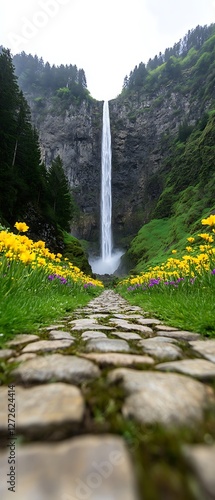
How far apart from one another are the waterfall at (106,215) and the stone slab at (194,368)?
157 ft

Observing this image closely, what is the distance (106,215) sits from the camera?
193ft

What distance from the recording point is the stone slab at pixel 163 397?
0.77 m

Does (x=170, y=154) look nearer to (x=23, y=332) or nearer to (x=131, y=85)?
(x=131, y=85)

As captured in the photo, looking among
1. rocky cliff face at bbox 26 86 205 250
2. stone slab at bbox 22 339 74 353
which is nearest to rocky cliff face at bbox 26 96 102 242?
rocky cliff face at bbox 26 86 205 250

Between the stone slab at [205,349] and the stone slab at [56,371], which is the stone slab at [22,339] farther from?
the stone slab at [205,349]

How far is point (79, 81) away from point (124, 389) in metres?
112

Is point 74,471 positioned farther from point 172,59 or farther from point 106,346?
point 172,59

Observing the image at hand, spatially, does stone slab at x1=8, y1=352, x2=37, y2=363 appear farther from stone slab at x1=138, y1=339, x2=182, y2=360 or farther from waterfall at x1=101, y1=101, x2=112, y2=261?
waterfall at x1=101, y1=101, x2=112, y2=261

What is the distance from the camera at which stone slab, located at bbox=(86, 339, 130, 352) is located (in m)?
1.58

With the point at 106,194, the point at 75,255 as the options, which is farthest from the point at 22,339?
the point at 106,194

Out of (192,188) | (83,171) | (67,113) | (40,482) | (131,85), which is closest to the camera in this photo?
(40,482)

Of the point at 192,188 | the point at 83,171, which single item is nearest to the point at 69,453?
the point at 192,188

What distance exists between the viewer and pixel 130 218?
57281 mm

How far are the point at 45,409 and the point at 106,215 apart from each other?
5860 cm
